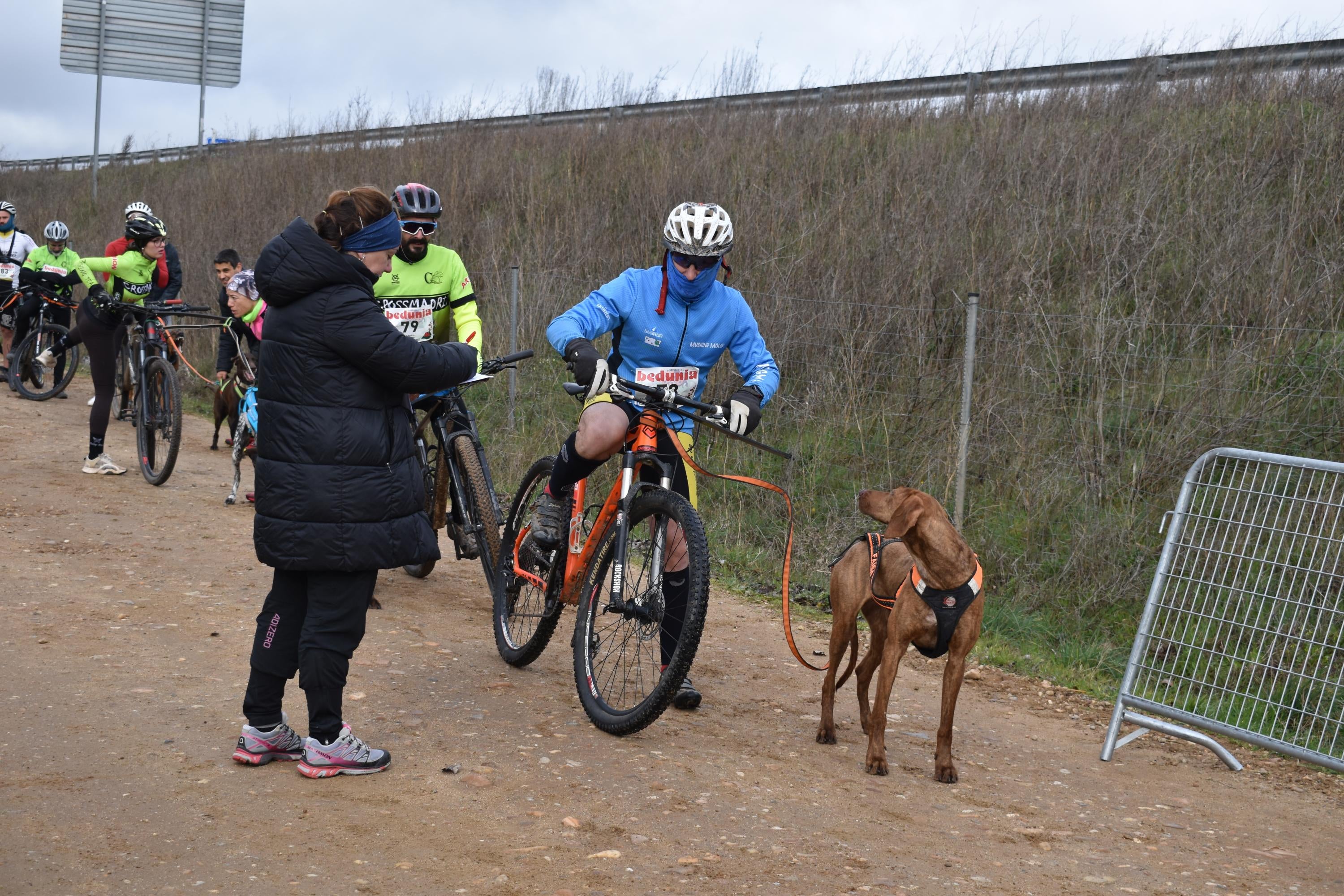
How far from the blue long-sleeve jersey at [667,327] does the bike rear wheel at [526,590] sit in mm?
667

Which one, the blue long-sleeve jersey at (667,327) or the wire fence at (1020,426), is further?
the wire fence at (1020,426)

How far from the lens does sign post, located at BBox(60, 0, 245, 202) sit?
2920 cm

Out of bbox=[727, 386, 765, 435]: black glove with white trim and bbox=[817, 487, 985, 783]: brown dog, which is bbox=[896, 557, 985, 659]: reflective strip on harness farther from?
bbox=[727, 386, 765, 435]: black glove with white trim

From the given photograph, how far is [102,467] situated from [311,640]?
7439 mm

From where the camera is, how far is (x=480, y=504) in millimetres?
6430

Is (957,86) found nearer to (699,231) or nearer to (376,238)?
(699,231)

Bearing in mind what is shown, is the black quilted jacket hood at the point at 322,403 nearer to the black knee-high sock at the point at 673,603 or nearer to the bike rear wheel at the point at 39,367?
the black knee-high sock at the point at 673,603

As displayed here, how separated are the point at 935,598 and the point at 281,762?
8.27 feet

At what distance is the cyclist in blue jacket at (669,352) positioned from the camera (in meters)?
4.89

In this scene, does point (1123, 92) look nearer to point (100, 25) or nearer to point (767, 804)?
point (767, 804)

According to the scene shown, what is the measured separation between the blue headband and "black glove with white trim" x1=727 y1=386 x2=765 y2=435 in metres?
1.49

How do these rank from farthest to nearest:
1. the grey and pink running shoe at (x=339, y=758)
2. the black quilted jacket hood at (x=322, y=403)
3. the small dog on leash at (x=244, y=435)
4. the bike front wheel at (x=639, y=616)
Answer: the small dog on leash at (x=244, y=435)
the bike front wheel at (x=639, y=616)
the grey and pink running shoe at (x=339, y=758)
the black quilted jacket hood at (x=322, y=403)

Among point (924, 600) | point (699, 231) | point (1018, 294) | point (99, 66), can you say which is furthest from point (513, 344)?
point (99, 66)

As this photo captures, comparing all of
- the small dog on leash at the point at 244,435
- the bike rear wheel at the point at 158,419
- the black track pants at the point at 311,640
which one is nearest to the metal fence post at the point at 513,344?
the small dog on leash at the point at 244,435
